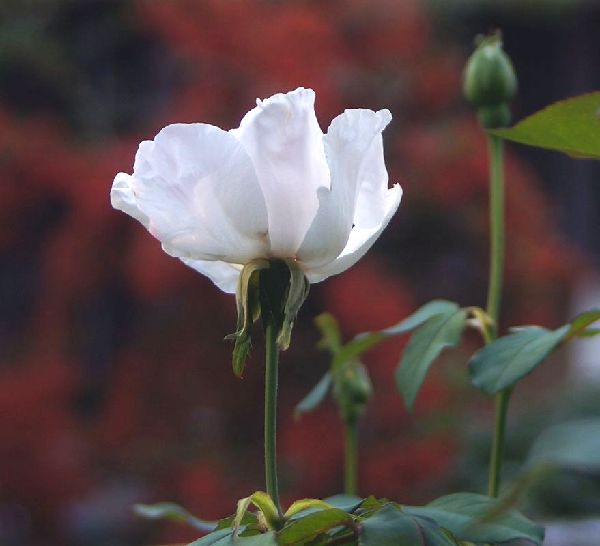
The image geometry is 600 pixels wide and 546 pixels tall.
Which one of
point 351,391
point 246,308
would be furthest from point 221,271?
point 351,391

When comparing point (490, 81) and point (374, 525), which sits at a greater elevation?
point (490, 81)

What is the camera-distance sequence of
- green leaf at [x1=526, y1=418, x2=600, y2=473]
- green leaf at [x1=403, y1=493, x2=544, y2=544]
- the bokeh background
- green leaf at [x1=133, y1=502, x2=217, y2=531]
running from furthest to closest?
1. the bokeh background
2. green leaf at [x1=133, y1=502, x2=217, y2=531]
3. green leaf at [x1=403, y1=493, x2=544, y2=544]
4. green leaf at [x1=526, y1=418, x2=600, y2=473]

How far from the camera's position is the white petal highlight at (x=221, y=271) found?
37 centimetres

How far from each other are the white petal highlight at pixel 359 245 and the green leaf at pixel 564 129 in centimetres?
4

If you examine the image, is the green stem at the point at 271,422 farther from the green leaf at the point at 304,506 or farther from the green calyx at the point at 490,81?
the green calyx at the point at 490,81

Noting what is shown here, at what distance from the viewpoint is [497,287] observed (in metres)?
0.44

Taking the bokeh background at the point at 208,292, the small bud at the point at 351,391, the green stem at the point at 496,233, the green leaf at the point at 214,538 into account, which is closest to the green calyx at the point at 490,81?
the green stem at the point at 496,233

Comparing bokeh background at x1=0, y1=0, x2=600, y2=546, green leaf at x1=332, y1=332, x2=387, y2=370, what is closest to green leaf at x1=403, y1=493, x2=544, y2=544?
green leaf at x1=332, y1=332, x2=387, y2=370

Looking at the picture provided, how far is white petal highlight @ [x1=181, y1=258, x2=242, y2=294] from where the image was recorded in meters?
0.37

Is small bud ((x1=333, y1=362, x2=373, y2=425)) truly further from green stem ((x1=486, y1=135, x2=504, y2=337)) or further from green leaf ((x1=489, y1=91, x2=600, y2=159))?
green leaf ((x1=489, y1=91, x2=600, y2=159))

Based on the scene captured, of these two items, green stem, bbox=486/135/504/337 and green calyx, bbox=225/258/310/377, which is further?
green stem, bbox=486/135/504/337

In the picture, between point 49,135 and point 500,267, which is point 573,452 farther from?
point 49,135

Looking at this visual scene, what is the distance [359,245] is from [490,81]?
0.16 m

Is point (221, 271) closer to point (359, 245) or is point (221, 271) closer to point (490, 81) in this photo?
point (359, 245)
